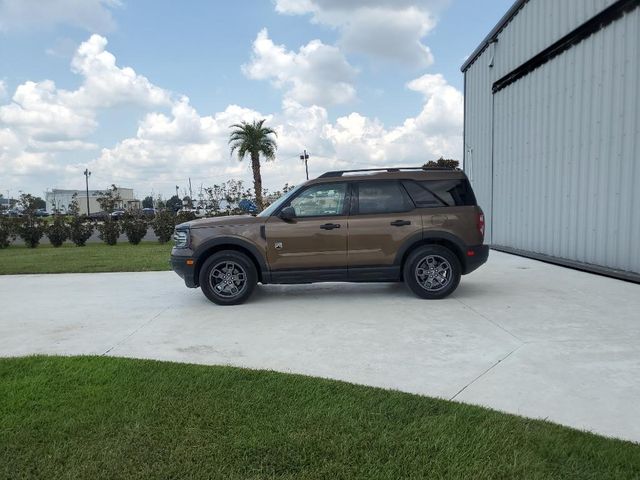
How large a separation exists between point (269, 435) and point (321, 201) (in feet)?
14.7

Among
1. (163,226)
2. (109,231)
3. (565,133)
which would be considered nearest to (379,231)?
(565,133)

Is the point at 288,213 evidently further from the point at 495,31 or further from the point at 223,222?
the point at 495,31

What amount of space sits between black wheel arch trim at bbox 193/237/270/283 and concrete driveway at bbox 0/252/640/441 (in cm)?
51

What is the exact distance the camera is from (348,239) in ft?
22.9

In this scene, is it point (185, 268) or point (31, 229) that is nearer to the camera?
point (185, 268)

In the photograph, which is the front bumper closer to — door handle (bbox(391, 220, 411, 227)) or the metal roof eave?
door handle (bbox(391, 220, 411, 227))

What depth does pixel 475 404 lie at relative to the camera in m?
3.59

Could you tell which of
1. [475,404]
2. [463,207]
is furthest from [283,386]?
[463,207]

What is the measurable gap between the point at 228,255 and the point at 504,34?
35.2 ft

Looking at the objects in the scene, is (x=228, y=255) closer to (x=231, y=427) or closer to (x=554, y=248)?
(x=231, y=427)

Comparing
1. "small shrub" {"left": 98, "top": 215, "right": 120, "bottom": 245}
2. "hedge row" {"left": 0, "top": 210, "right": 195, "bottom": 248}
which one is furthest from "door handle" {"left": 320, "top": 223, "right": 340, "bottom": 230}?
"small shrub" {"left": 98, "top": 215, "right": 120, "bottom": 245}

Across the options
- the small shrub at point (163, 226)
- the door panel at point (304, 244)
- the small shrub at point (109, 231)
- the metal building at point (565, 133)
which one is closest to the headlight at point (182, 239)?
the door panel at point (304, 244)

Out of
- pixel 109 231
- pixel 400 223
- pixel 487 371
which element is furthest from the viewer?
pixel 109 231

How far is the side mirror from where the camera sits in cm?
693
